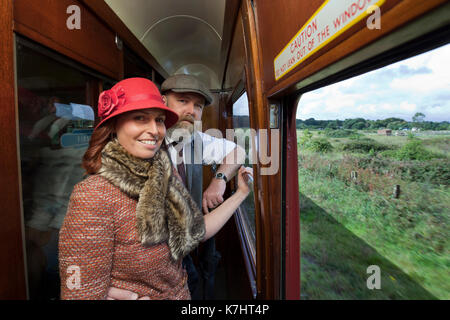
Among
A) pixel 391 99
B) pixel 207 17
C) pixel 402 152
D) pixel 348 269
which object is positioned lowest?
pixel 348 269

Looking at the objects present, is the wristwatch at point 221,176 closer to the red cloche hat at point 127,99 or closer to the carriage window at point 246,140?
the carriage window at point 246,140

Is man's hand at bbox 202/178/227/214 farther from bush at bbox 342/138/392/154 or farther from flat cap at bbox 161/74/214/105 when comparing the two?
bush at bbox 342/138/392/154

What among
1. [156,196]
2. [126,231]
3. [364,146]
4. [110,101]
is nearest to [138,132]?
[110,101]

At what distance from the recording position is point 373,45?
488 mm

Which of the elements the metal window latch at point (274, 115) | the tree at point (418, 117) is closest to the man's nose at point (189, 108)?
the metal window latch at point (274, 115)

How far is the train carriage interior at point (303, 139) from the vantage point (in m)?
0.57

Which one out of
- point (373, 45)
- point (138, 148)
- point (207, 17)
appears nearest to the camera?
point (373, 45)

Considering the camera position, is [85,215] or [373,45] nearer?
[373,45]

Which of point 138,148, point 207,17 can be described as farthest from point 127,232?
point 207,17

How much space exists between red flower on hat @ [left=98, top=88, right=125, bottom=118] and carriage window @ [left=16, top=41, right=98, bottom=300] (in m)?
0.47

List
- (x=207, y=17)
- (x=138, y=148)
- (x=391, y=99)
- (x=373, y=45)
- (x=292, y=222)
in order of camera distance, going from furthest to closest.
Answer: (x=207, y=17), (x=292, y=222), (x=138, y=148), (x=391, y=99), (x=373, y=45)

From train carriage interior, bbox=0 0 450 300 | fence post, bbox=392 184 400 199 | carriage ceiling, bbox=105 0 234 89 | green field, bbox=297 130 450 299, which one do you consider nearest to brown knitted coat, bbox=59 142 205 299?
train carriage interior, bbox=0 0 450 300

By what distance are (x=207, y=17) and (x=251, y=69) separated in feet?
7.16
